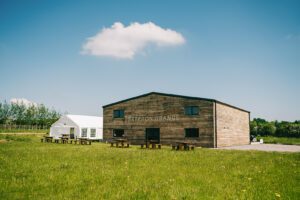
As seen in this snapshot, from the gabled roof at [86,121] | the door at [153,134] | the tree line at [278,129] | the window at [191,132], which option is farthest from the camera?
Answer: the tree line at [278,129]

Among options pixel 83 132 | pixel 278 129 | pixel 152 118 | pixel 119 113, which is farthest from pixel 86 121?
pixel 278 129

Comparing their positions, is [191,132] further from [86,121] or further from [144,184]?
[144,184]

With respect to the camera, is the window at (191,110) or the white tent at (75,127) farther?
the white tent at (75,127)

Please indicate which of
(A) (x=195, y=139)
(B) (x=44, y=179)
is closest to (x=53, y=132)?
(A) (x=195, y=139)

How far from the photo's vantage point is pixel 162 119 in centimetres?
3177

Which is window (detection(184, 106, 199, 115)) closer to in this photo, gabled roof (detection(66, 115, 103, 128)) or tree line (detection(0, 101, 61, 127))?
gabled roof (detection(66, 115, 103, 128))

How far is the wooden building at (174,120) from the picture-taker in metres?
28.9

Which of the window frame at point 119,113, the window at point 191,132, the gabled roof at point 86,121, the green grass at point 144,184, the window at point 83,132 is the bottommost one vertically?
the window at point 83,132

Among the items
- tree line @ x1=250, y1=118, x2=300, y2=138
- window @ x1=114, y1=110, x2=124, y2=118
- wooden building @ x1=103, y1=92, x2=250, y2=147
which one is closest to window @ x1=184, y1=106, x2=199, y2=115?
wooden building @ x1=103, y1=92, x2=250, y2=147

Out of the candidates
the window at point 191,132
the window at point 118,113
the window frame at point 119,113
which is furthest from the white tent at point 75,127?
the window at point 191,132

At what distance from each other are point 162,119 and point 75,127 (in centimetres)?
1631

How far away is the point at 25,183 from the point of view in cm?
751

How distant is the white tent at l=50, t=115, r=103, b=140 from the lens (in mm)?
40938

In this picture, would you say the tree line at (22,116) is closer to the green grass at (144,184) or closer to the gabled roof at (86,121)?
the gabled roof at (86,121)
